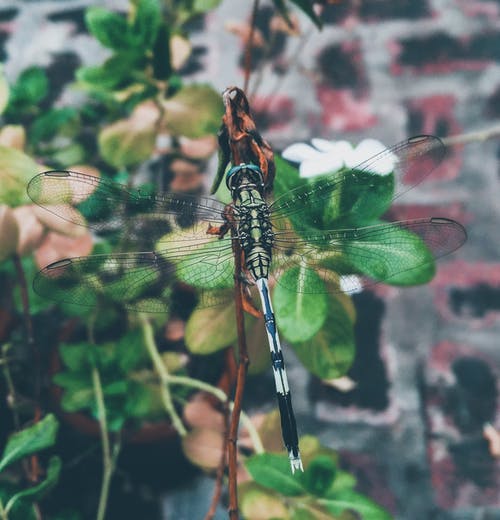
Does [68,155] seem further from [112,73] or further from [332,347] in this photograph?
[332,347]

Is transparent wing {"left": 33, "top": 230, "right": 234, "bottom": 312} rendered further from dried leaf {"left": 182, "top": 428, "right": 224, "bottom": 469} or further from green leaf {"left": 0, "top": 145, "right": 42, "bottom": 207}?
dried leaf {"left": 182, "top": 428, "right": 224, "bottom": 469}

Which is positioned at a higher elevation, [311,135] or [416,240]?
[311,135]

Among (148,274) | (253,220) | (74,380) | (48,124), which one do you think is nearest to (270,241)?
(253,220)

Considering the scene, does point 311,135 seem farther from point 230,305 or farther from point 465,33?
point 230,305

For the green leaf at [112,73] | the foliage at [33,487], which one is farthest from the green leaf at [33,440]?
the green leaf at [112,73]

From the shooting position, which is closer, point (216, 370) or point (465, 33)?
point (216, 370)

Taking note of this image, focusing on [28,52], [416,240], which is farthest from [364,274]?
Result: [28,52]
